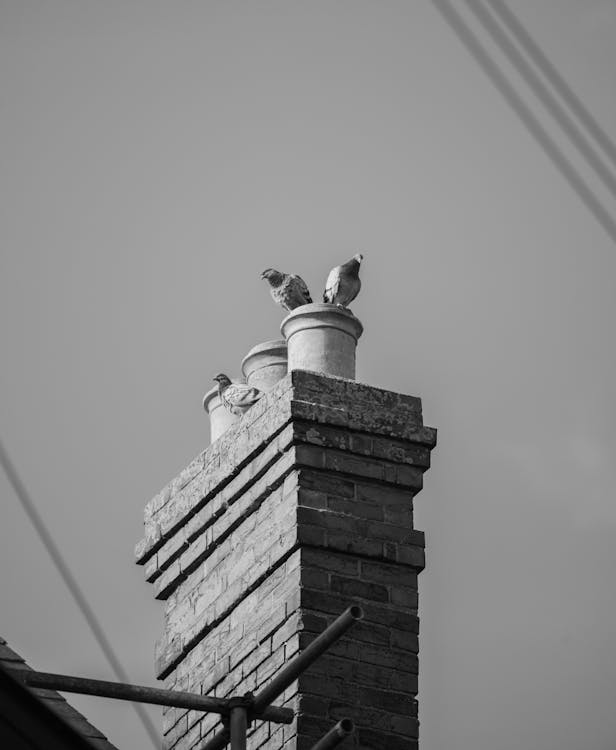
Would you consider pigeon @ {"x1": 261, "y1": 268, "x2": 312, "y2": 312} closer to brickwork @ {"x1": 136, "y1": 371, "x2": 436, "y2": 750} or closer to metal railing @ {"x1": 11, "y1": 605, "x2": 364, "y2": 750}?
brickwork @ {"x1": 136, "y1": 371, "x2": 436, "y2": 750}

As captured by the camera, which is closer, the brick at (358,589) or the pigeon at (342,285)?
the brick at (358,589)

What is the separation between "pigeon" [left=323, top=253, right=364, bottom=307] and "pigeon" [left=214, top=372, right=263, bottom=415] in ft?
1.68

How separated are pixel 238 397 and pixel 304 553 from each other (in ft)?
4.06

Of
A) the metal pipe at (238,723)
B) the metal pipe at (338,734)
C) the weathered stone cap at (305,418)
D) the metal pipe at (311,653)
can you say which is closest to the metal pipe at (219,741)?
the metal pipe at (238,723)

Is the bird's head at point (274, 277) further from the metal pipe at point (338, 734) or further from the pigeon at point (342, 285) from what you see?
the metal pipe at point (338, 734)

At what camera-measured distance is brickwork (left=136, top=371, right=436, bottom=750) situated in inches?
302

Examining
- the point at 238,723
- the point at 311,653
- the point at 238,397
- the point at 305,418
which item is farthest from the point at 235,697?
the point at 238,397

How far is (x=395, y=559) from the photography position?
26.1ft

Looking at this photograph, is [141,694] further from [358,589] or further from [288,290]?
[288,290]

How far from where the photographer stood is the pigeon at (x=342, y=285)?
8.84 m

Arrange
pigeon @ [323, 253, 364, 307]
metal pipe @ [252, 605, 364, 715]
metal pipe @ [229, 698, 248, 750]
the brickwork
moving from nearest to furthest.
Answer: metal pipe @ [252, 605, 364, 715] → metal pipe @ [229, 698, 248, 750] → the brickwork → pigeon @ [323, 253, 364, 307]

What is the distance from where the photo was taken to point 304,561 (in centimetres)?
782

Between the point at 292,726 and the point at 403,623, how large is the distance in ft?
2.14

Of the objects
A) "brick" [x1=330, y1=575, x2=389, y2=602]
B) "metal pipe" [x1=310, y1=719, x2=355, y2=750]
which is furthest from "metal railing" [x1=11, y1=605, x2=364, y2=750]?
"brick" [x1=330, y1=575, x2=389, y2=602]
